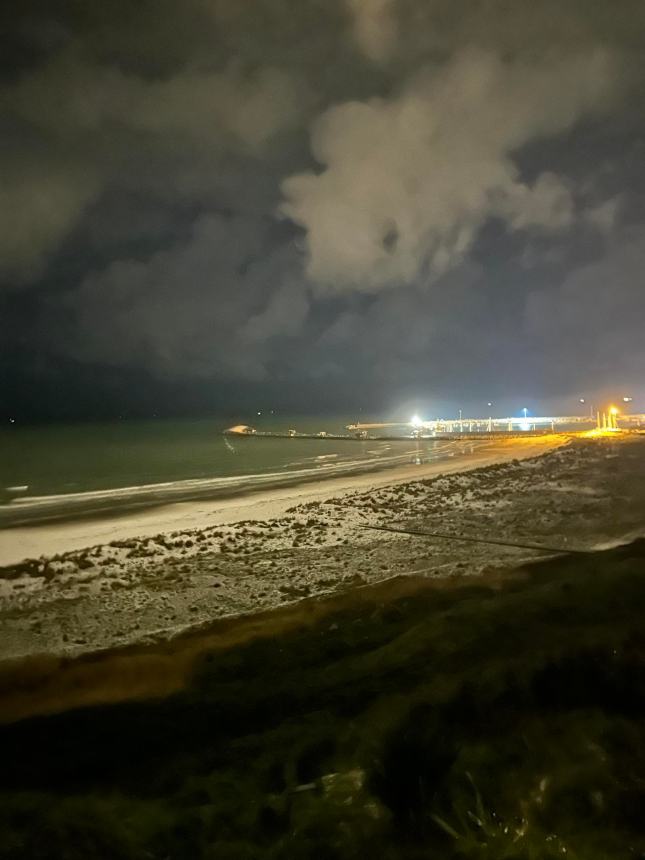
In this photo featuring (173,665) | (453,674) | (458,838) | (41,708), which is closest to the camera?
(458,838)

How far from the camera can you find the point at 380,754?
4.84 metres

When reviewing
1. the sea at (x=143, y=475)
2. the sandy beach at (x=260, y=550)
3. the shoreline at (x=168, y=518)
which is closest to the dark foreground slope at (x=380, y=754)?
the sandy beach at (x=260, y=550)

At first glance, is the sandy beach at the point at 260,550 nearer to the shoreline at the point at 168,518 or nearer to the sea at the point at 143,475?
the shoreline at the point at 168,518

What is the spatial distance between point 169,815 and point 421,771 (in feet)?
7.31

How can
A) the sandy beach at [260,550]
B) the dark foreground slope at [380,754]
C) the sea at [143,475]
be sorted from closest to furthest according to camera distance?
the dark foreground slope at [380,754], the sandy beach at [260,550], the sea at [143,475]

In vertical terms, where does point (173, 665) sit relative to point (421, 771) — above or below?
below

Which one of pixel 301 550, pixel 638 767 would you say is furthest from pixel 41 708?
pixel 301 550

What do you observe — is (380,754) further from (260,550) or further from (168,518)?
(168,518)

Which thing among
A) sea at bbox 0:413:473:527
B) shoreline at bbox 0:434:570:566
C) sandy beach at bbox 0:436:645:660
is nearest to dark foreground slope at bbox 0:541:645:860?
sandy beach at bbox 0:436:645:660

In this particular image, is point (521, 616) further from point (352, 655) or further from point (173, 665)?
point (173, 665)

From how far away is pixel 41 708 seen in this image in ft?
26.3

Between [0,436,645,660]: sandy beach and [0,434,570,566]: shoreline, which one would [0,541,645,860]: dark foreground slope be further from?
[0,434,570,566]: shoreline

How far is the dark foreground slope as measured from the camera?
3.95 m

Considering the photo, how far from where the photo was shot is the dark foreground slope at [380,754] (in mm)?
3953
